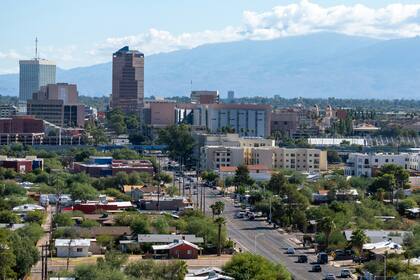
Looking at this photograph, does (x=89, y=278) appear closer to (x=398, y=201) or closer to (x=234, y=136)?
(x=398, y=201)

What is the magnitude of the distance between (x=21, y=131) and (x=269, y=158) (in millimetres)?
33514

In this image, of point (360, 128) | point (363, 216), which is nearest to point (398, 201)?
point (363, 216)

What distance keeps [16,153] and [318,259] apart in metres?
52.4

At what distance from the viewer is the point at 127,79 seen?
15488 cm

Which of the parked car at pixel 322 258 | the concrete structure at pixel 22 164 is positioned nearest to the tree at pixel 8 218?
the parked car at pixel 322 258

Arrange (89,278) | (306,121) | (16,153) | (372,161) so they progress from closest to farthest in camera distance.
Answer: (89,278) < (372,161) < (16,153) < (306,121)

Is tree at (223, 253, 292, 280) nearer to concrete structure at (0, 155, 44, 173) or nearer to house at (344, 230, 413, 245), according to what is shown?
house at (344, 230, 413, 245)

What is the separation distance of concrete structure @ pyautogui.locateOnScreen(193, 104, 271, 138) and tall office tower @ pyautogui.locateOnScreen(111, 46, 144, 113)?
40.2 m

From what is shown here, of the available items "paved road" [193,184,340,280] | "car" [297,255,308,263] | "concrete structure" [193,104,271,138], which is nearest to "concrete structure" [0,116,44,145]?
"concrete structure" [193,104,271,138]

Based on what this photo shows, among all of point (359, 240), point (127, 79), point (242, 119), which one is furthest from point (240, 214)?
point (127, 79)

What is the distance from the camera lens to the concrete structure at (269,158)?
82.6 metres

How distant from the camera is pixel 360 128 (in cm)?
12538

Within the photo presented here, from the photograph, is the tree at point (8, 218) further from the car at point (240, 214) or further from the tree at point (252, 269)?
the tree at point (252, 269)

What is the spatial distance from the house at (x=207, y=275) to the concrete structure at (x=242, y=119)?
7621cm
